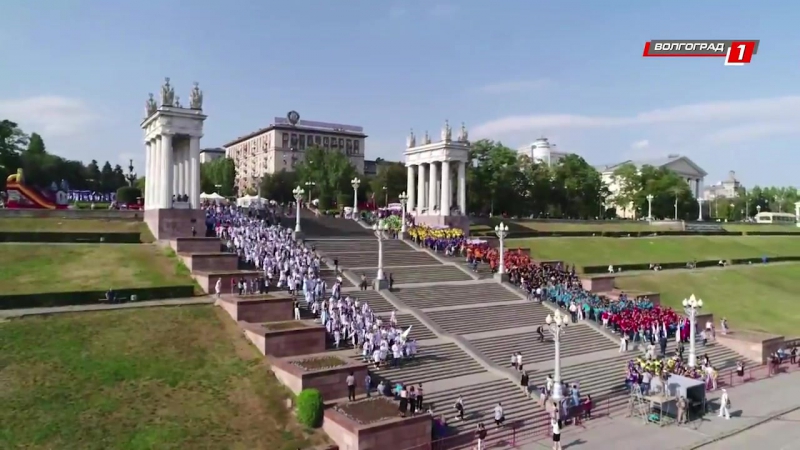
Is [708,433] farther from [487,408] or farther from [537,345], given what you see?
[537,345]

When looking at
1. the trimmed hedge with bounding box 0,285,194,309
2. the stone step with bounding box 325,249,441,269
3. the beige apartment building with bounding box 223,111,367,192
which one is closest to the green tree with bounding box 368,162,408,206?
the beige apartment building with bounding box 223,111,367,192

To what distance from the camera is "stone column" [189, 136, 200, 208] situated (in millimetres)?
39750

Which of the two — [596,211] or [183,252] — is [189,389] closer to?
[183,252]

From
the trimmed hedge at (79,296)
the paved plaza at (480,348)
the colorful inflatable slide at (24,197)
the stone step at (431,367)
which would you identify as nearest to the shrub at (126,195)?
the colorful inflatable slide at (24,197)

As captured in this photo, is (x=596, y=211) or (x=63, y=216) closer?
(x=63, y=216)

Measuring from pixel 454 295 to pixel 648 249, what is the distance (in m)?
31.9

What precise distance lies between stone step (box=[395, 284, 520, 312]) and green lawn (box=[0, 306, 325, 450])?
35.2 feet

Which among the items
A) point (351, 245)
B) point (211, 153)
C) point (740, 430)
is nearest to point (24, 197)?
point (351, 245)

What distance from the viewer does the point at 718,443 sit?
20578 mm

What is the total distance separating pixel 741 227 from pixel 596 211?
66.5 ft

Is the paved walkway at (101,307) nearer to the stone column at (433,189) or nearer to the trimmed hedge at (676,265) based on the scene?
the trimmed hedge at (676,265)

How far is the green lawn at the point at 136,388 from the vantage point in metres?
17.5

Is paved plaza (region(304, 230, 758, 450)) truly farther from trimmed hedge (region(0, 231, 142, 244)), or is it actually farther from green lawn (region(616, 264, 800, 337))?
trimmed hedge (region(0, 231, 142, 244))

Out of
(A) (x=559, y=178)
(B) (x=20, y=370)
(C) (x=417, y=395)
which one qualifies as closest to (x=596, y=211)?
(A) (x=559, y=178)
